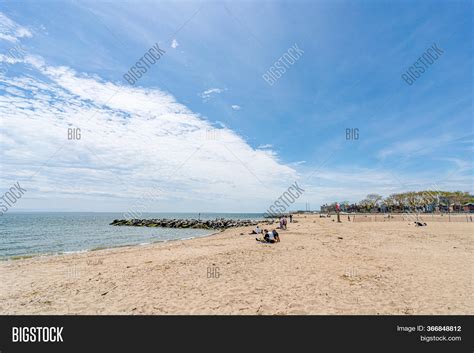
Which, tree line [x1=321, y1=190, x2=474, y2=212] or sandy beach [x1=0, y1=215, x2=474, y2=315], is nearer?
sandy beach [x1=0, y1=215, x2=474, y2=315]

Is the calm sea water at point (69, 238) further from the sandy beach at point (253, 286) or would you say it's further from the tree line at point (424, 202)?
the tree line at point (424, 202)

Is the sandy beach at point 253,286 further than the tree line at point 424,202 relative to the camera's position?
A: No

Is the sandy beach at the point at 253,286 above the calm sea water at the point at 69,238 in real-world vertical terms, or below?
above
